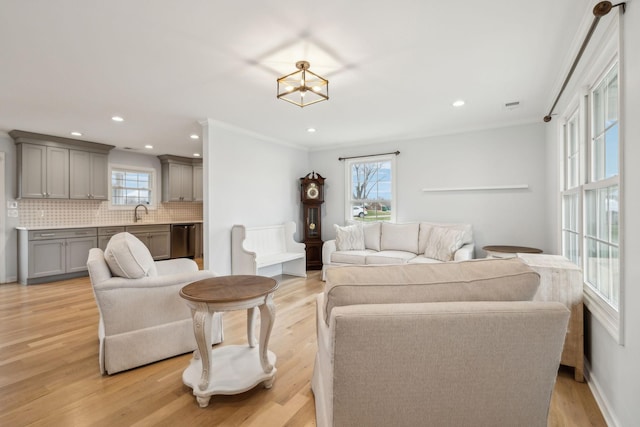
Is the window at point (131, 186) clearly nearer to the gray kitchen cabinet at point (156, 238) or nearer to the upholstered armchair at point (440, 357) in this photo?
the gray kitchen cabinet at point (156, 238)

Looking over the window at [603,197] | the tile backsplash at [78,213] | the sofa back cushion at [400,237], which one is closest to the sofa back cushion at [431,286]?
the window at [603,197]

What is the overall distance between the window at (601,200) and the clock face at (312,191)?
379cm

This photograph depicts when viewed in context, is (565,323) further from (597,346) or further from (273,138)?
(273,138)

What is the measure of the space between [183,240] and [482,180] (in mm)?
5949

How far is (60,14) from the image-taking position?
1.91 m

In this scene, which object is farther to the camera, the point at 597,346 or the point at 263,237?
the point at 263,237

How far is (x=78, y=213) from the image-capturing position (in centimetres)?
570

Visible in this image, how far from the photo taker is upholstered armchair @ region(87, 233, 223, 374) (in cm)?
216

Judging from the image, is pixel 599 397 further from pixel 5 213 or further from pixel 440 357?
pixel 5 213

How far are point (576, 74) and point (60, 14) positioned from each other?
363cm

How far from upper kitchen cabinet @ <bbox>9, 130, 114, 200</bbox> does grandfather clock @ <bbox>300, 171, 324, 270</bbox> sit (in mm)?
3716

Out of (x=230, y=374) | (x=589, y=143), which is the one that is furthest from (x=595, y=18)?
(x=230, y=374)

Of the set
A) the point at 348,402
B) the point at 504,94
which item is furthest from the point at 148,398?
the point at 504,94

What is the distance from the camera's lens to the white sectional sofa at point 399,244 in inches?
159
